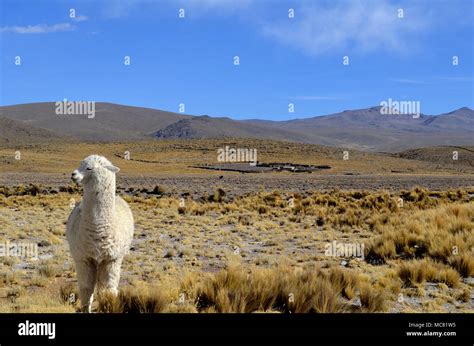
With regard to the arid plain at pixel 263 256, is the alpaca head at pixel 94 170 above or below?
above

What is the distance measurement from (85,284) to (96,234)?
621 mm

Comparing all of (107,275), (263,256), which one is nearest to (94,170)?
(107,275)

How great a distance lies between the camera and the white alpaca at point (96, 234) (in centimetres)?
545

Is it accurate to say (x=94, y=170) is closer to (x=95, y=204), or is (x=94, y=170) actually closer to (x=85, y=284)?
(x=95, y=204)

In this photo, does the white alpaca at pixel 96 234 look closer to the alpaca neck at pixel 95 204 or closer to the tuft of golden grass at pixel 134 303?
the alpaca neck at pixel 95 204

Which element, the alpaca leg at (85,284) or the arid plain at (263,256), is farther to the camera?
the arid plain at (263,256)

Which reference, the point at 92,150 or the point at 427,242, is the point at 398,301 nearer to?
the point at 427,242

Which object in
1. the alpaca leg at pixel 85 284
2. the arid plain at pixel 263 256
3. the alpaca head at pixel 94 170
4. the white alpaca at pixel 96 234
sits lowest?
the arid plain at pixel 263 256

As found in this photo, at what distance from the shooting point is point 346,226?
1523cm

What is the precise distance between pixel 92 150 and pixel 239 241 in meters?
65.1

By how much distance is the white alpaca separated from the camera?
545 cm

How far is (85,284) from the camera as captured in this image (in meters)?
5.58

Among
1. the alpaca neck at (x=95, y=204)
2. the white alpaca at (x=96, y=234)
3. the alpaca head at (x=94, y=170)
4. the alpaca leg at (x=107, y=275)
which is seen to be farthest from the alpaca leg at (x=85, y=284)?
the alpaca head at (x=94, y=170)

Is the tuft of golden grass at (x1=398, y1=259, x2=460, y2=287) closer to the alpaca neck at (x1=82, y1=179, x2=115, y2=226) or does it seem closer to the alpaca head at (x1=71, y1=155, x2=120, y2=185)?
the alpaca neck at (x1=82, y1=179, x2=115, y2=226)
